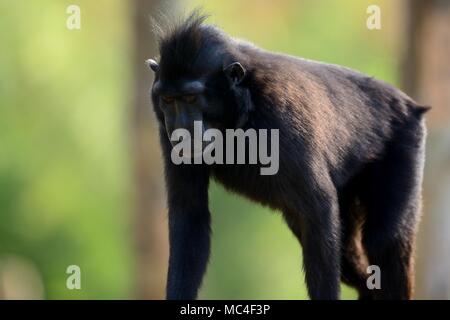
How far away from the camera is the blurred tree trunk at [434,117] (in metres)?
17.7

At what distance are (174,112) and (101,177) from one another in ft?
66.9

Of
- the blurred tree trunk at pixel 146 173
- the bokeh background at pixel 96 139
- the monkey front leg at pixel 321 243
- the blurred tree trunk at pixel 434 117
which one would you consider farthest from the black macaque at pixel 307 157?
the bokeh background at pixel 96 139

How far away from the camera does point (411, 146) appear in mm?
10453

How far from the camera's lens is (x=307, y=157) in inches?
360

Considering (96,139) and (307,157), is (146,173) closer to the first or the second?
(96,139)

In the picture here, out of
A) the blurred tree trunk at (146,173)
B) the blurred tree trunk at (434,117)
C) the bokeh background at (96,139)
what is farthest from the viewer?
the bokeh background at (96,139)

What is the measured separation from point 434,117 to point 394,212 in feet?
25.5

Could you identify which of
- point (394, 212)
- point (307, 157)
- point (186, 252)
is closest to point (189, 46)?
point (307, 157)

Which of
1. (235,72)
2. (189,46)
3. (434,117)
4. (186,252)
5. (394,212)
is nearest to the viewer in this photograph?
(189,46)

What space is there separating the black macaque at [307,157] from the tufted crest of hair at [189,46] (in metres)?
0.01

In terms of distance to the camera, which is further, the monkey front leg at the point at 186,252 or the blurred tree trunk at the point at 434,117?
the blurred tree trunk at the point at 434,117

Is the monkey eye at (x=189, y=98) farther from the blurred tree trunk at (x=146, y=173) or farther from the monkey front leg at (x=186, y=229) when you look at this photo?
the blurred tree trunk at (x=146, y=173)

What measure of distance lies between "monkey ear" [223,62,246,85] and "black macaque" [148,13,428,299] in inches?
0.5

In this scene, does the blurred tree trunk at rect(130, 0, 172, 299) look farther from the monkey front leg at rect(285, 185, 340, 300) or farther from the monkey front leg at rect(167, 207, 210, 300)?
the monkey front leg at rect(285, 185, 340, 300)
